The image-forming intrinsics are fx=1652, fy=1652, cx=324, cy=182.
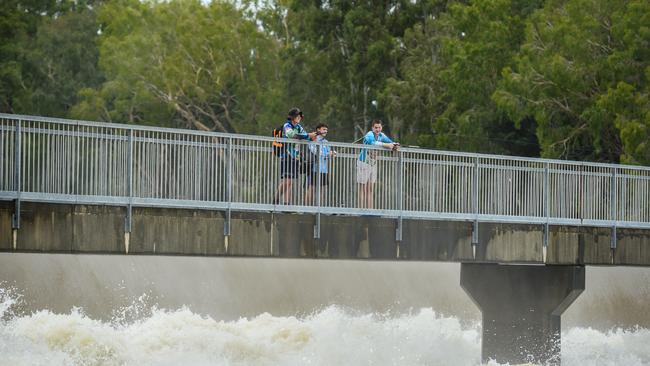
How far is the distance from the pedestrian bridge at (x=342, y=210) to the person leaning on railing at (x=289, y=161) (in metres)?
0.19

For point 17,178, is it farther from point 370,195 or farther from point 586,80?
point 586,80

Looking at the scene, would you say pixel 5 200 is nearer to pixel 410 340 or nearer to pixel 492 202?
pixel 492 202

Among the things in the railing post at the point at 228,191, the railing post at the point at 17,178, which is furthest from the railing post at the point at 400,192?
the railing post at the point at 17,178

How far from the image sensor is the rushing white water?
3441 cm

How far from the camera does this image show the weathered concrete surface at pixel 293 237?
24.0 metres

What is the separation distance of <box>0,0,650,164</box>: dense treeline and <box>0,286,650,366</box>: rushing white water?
37.8 ft

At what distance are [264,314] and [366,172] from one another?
16.4 meters

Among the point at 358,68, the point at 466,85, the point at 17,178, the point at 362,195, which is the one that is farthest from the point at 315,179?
the point at 358,68

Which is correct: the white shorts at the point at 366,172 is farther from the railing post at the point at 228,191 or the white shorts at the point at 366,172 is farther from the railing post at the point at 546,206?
the railing post at the point at 546,206

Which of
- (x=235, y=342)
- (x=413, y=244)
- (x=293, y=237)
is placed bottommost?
(x=235, y=342)

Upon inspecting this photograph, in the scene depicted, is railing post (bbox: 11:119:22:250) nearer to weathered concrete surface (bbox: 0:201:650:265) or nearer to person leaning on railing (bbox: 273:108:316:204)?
Result: weathered concrete surface (bbox: 0:201:650:265)

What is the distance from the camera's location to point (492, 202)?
101ft

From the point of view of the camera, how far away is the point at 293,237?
26719 mm

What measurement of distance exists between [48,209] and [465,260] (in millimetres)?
8779
